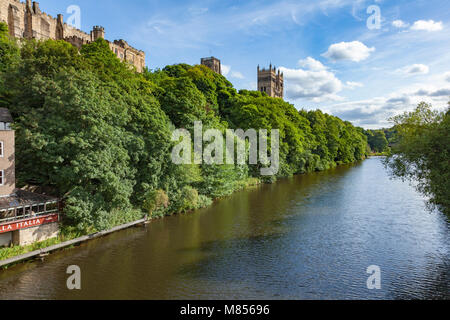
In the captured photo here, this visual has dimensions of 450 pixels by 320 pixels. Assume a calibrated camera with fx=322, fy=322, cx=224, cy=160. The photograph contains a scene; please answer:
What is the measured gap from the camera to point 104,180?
24922 mm

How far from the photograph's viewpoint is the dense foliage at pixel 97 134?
23.9 meters

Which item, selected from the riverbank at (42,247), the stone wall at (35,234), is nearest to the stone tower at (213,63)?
the riverbank at (42,247)

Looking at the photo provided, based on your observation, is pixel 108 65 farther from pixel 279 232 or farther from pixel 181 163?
pixel 279 232

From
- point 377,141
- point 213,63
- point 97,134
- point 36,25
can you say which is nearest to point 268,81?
point 213,63

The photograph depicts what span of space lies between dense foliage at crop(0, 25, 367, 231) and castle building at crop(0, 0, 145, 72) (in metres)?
→ 28.0

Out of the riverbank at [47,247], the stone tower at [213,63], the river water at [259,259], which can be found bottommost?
the river water at [259,259]

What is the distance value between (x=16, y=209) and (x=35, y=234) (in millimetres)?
2265

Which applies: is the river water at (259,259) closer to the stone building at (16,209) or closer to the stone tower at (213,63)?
the stone building at (16,209)

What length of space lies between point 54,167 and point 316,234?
21380 millimetres

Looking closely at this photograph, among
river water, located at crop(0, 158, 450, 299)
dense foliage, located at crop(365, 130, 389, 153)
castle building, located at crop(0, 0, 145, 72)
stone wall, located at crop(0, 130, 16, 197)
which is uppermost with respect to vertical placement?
castle building, located at crop(0, 0, 145, 72)

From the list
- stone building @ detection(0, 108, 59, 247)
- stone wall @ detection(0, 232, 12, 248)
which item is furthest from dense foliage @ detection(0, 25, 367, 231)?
stone wall @ detection(0, 232, 12, 248)

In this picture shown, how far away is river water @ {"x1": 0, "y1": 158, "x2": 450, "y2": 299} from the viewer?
17.3 metres

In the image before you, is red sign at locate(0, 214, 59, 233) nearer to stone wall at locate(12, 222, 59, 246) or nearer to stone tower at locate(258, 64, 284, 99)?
stone wall at locate(12, 222, 59, 246)

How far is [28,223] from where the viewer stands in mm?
22031
